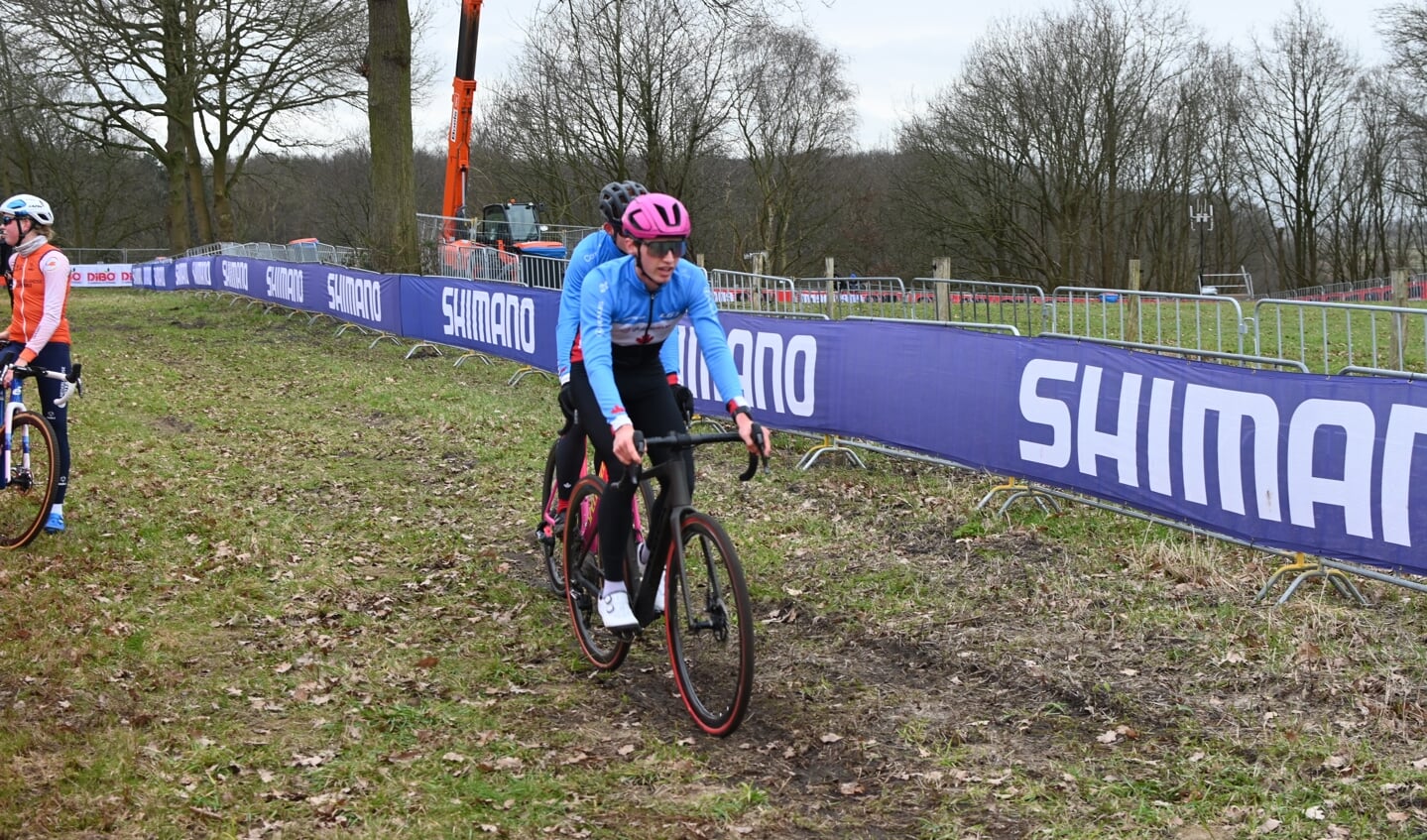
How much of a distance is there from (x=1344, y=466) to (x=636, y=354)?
383cm

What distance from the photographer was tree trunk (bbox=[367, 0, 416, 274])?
2266 cm

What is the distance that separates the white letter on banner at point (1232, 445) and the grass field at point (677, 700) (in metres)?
0.42

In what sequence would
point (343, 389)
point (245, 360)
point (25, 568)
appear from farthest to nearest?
point (245, 360), point (343, 389), point (25, 568)

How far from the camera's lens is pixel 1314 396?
6605 mm

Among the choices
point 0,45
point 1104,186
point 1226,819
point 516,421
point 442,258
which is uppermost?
point 0,45

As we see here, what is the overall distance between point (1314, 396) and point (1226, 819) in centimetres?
311

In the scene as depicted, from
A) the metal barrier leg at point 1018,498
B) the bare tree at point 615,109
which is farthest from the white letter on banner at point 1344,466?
the bare tree at point 615,109

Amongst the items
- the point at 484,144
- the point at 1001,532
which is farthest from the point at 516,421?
the point at 484,144

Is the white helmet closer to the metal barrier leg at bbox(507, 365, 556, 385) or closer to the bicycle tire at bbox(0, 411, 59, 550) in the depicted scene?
the bicycle tire at bbox(0, 411, 59, 550)

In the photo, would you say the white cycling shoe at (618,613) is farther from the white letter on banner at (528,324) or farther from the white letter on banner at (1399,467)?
the white letter on banner at (528,324)

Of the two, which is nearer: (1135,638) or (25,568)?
(1135,638)

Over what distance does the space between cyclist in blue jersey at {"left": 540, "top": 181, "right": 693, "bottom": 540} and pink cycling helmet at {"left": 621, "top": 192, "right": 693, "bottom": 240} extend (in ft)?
2.22

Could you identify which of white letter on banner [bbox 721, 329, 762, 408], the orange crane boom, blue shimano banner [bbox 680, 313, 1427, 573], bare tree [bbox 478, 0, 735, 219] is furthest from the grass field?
bare tree [bbox 478, 0, 735, 219]

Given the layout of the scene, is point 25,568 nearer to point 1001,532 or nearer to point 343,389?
point 1001,532
